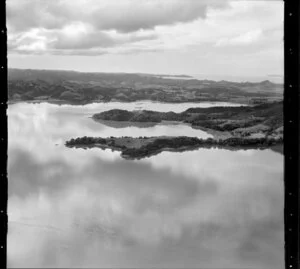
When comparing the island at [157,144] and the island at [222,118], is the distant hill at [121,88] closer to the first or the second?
the island at [222,118]

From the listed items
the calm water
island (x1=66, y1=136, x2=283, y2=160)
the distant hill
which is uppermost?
the distant hill

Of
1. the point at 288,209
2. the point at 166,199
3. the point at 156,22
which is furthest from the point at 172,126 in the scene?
the point at 288,209

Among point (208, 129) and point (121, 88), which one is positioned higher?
point (121, 88)

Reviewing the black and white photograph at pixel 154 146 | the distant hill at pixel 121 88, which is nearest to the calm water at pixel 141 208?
the black and white photograph at pixel 154 146

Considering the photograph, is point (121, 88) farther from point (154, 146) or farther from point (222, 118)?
point (222, 118)

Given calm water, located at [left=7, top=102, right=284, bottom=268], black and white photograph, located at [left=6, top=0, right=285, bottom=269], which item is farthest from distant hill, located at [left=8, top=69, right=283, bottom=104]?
calm water, located at [left=7, top=102, right=284, bottom=268]

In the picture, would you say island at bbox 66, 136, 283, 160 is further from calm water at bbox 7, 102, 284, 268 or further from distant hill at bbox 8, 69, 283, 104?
distant hill at bbox 8, 69, 283, 104

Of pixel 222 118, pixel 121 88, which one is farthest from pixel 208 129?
pixel 121 88

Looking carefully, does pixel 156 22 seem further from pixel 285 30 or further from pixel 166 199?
pixel 166 199
